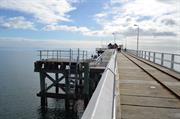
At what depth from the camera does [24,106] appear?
33000 millimetres

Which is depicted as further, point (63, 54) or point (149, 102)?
point (63, 54)

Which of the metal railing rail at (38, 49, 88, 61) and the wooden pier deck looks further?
the metal railing rail at (38, 49, 88, 61)

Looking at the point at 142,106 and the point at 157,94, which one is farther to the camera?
the point at 157,94

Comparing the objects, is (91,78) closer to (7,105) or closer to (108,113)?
(7,105)

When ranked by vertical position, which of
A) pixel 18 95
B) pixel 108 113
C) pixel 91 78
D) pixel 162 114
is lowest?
pixel 18 95

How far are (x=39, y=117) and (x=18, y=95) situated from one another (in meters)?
13.5

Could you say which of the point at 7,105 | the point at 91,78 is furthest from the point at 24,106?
the point at 91,78

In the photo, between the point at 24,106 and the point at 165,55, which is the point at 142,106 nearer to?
the point at 165,55

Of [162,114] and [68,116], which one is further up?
[162,114]

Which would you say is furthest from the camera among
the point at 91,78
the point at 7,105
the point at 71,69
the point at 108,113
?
the point at 7,105

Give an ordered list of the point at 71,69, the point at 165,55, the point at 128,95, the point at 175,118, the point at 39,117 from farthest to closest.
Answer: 1. the point at 71,69
2. the point at 39,117
3. the point at 165,55
4. the point at 128,95
5. the point at 175,118

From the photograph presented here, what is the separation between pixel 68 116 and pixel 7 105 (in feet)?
29.6

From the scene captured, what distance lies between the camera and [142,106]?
6.91 m

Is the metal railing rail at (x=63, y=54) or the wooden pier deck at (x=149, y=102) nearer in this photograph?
the wooden pier deck at (x=149, y=102)
